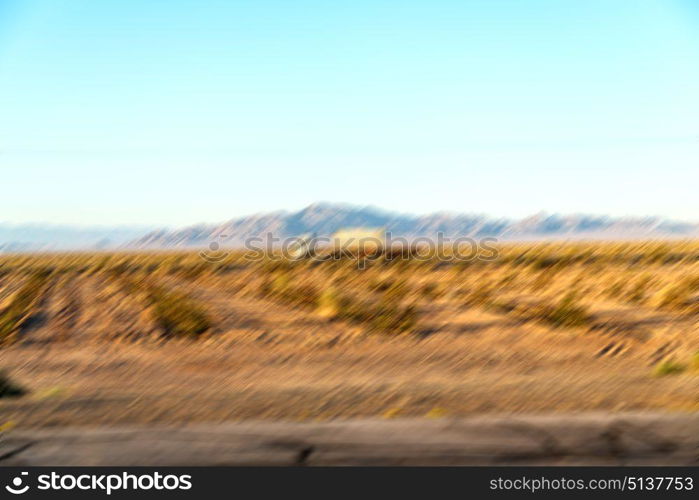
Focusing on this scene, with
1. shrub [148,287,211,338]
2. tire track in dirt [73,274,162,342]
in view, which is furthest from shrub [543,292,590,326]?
tire track in dirt [73,274,162,342]

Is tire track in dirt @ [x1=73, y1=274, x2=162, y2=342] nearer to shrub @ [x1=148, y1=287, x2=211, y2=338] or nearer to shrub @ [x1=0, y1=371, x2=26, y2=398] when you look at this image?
shrub @ [x1=148, y1=287, x2=211, y2=338]

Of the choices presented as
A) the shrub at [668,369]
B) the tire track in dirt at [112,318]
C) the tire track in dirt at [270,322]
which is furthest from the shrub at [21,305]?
the shrub at [668,369]

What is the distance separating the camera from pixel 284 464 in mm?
3287

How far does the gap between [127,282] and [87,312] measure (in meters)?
2.85

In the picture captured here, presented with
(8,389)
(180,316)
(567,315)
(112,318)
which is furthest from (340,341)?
(8,389)

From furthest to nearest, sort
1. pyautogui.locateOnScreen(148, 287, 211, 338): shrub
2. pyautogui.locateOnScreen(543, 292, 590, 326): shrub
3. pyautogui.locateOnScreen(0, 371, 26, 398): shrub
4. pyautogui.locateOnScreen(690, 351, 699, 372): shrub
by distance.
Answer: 1. pyautogui.locateOnScreen(543, 292, 590, 326): shrub
2. pyautogui.locateOnScreen(148, 287, 211, 338): shrub
3. pyautogui.locateOnScreen(690, 351, 699, 372): shrub
4. pyautogui.locateOnScreen(0, 371, 26, 398): shrub

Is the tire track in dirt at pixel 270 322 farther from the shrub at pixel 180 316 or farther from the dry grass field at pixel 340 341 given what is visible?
the shrub at pixel 180 316

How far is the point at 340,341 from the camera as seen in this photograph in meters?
9.85

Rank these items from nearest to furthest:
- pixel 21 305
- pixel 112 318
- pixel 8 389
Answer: pixel 8 389 < pixel 112 318 < pixel 21 305

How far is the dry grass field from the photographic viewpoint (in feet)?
20.9

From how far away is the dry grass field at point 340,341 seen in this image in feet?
20.9

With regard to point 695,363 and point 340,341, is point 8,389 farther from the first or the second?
point 695,363

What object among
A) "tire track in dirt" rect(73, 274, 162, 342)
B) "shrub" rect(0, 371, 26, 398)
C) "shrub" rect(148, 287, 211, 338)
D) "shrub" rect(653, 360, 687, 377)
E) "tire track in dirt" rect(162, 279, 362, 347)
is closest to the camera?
"shrub" rect(0, 371, 26, 398)
